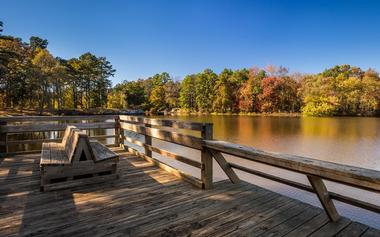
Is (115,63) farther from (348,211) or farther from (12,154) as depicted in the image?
(348,211)

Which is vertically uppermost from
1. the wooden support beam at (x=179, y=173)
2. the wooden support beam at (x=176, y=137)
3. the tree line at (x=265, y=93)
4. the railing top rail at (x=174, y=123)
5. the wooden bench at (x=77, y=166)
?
the tree line at (x=265, y=93)

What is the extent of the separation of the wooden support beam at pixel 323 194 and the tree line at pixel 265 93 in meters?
41.4

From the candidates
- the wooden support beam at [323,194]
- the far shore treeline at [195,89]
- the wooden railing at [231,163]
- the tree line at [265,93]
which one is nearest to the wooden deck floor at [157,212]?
the wooden support beam at [323,194]

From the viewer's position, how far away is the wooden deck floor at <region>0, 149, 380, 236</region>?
2.09 meters

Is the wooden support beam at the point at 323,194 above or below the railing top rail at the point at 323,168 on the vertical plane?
below

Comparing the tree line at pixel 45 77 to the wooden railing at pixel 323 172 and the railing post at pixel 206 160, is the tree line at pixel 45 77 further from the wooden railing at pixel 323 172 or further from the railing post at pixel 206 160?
the wooden railing at pixel 323 172

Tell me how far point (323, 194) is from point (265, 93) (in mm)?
42686

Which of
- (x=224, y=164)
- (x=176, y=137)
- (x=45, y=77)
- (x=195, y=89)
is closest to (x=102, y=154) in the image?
(x=176, y=137)

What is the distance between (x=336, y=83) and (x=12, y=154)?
4633 centimetres

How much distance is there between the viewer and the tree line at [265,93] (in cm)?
3853

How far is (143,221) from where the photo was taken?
7.48 feet

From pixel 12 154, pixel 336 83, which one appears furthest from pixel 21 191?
pixel 336 83

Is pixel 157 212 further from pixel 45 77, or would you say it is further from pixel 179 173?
pixel 45 77

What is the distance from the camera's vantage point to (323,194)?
2150 mm
